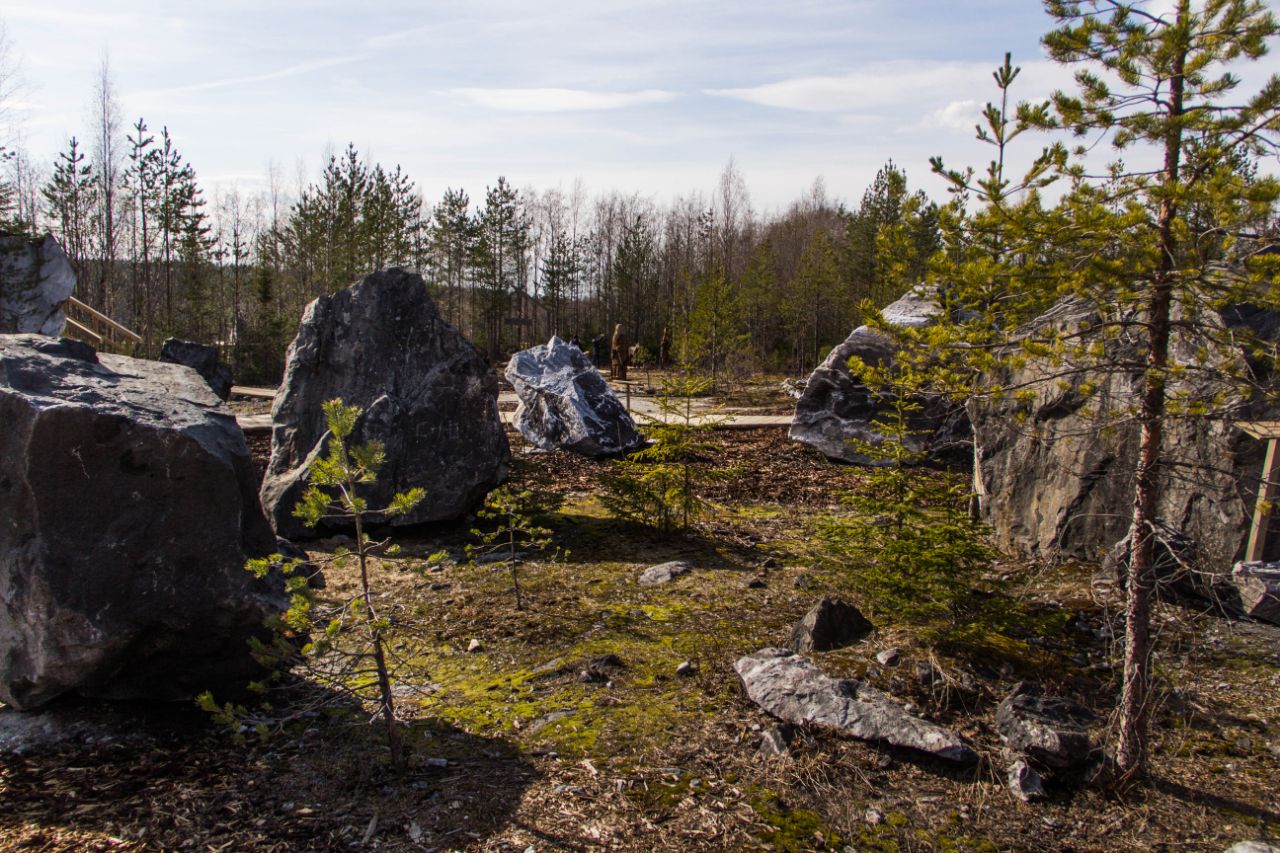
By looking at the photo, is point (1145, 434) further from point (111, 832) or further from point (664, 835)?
point (111, 832)

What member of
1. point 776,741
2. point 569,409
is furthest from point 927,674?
point 569,409

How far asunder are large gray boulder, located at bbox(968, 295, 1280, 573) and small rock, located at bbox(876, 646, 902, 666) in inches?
48.2

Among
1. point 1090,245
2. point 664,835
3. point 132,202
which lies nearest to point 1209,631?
point 1090,245

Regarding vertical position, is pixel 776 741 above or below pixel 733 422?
below

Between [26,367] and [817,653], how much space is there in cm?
430

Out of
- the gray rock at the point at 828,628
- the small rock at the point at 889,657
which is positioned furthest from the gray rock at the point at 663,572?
the small rock at the point at 889,657

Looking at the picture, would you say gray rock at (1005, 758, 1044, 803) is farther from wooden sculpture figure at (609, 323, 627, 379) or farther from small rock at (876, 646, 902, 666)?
wooden sculpture figure at (609, 323, 627, 379)

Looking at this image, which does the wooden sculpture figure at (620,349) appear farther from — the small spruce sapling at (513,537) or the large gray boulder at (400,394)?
the small spruce sapling at (513,537)

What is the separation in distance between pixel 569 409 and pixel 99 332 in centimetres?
1414

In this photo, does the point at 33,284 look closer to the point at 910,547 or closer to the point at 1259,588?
the point at 910,547

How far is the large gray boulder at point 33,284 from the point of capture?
657 inches

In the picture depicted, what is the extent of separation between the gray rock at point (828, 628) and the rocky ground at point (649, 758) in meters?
0.10

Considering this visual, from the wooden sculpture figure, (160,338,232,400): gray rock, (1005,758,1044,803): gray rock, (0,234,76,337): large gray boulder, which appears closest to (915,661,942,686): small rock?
(1005,758,1044,803): gray rock

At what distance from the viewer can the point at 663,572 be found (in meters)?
6.27
